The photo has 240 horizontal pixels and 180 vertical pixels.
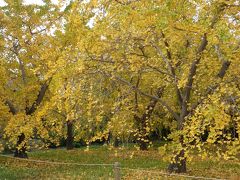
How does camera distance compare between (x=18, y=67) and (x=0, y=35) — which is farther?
(x=18, y=67)

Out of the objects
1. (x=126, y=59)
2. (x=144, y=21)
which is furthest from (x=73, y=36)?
(x=144, y=21)

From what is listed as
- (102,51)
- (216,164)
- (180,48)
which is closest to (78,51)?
(102,51)

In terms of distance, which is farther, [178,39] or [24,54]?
[24,54]

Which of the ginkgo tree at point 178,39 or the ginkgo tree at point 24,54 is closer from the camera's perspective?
the ginkgo tree at point 178,39

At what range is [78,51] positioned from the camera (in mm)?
12484

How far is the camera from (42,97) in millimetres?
22125

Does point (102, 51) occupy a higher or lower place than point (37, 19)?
lower

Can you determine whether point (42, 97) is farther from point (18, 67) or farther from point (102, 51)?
point (102, 51)

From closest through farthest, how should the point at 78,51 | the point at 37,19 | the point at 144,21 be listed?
1. the point at 144,21
2. the point at 78,51
3. the point at 37,19

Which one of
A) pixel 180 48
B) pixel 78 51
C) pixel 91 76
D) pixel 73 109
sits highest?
pixel 180 48

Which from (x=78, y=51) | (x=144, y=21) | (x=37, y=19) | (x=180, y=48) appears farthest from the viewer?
(x=37, y=19)

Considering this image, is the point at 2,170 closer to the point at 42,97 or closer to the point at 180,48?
the point at 42,97

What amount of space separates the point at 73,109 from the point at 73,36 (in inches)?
361

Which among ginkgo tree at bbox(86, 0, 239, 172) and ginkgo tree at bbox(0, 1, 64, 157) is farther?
ginkgo tree at bbox(0, 1, 64, 157)
